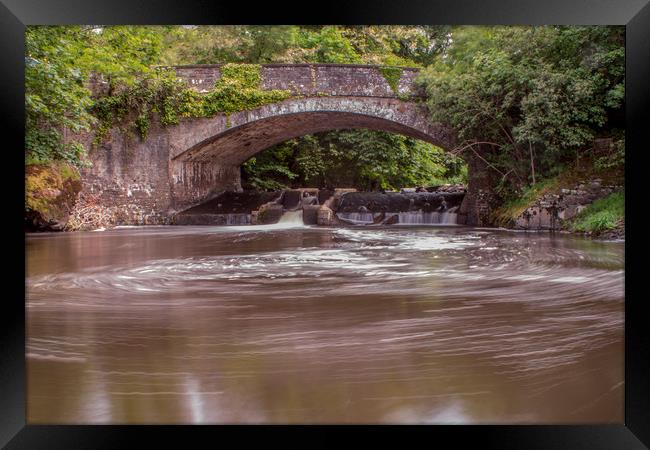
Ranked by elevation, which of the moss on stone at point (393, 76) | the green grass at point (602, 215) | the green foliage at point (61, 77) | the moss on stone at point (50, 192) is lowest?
the green grass at point (602, 215)

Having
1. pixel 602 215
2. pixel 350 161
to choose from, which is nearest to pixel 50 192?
pixel 602 215

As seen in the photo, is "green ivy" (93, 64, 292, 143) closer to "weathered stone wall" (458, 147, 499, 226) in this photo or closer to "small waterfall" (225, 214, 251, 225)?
"small waterfall" (225, 214, 251, 225)

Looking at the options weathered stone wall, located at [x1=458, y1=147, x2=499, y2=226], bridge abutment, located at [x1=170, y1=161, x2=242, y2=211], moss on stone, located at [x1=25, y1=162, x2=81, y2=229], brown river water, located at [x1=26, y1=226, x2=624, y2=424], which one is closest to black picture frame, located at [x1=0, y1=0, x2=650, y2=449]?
brown river water, located at [x1=26, y1=226, x2=624, y2=424]

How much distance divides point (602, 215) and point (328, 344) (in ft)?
22.9

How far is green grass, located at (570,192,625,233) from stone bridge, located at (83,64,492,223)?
3.42m

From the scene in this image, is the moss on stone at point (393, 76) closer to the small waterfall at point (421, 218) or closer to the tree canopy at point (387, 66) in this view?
the tree canopy at point (387, 66)

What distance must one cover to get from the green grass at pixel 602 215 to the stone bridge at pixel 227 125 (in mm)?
3415

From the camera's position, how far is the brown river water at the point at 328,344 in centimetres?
152

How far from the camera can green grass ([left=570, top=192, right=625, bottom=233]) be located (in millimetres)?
7523

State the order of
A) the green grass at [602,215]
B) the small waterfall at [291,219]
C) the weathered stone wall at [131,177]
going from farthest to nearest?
the small waterfall at [291,219] → the weathered stone wall at [131,177] → the green grass at [602,215]

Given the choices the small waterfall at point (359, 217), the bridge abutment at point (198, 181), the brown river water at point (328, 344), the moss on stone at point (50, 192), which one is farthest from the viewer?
the bridge abutment at point (198, 181)

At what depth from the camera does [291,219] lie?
12.5m
